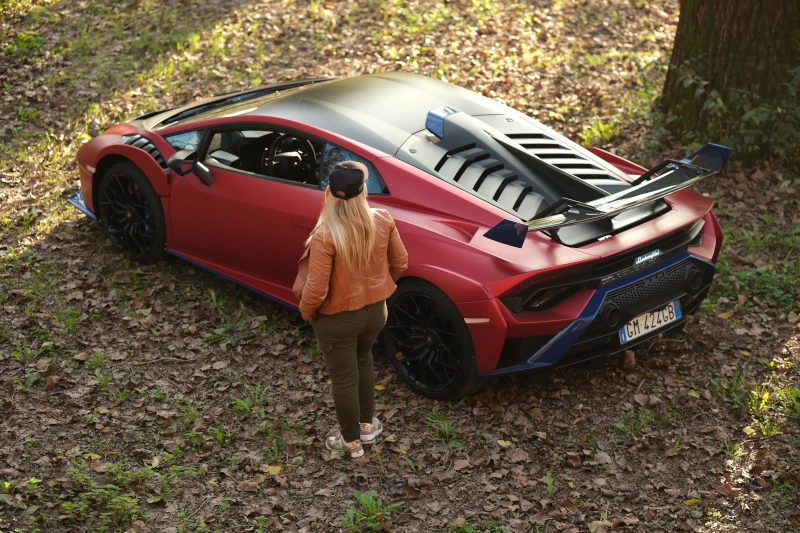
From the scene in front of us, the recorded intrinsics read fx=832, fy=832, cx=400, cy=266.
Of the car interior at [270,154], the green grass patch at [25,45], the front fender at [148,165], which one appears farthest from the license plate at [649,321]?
the green grass patch at [25,45]

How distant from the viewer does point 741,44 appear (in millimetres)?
8188

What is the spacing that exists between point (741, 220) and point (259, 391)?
4.84 m

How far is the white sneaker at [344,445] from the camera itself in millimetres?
5070

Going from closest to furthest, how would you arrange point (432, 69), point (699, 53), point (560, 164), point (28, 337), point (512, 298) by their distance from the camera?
point (512, 298)
point (560, 164)
point (28, 337)
point (699, 53)
point (432, 69)

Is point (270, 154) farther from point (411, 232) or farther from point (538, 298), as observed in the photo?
point (538, 298)

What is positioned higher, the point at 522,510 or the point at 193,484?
the point at 522,510

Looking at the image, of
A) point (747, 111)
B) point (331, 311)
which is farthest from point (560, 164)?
point (747, 111)

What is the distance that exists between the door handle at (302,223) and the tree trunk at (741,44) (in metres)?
4.75

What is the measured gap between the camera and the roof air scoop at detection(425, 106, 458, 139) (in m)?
5.71

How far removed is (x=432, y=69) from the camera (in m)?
10.5

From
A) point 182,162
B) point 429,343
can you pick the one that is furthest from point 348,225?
point 182,162

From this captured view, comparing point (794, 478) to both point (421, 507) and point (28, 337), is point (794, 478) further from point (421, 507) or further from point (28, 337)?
point (28, 337)

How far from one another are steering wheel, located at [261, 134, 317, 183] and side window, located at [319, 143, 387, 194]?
0.16m

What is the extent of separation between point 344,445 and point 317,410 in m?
0.51
